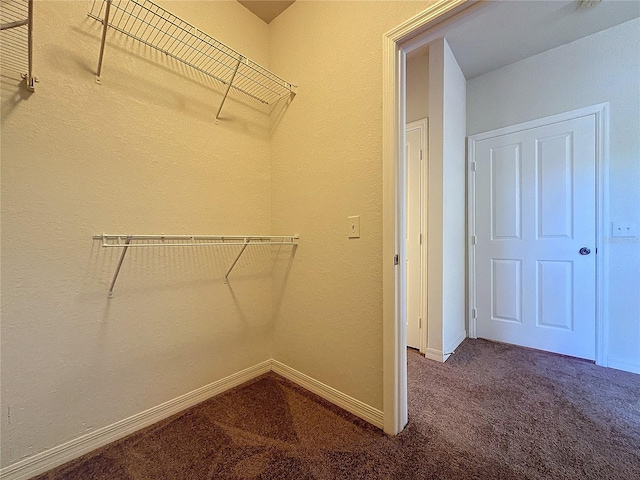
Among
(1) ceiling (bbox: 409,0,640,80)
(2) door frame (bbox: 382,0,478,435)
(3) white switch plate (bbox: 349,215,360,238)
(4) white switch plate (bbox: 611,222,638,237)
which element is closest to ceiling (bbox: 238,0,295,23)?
(2) door frame (bbox: 382,0,478,435)

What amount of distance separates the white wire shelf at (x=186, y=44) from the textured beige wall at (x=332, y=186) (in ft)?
0.65

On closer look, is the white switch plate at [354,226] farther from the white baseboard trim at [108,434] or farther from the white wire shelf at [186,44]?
the white baseboard trim at [108,434]

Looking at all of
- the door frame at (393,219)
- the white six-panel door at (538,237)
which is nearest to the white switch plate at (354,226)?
the door frame at (393,219)

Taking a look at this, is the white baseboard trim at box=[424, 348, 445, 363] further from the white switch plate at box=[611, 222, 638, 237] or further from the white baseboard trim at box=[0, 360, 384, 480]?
the white switch plate at box=[611, 222, 638, 237]

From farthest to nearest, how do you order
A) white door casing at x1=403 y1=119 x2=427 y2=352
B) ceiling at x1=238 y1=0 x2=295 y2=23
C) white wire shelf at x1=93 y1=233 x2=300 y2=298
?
white door casing at x1=403 y1=119 x2=427 y2=352, ceiling at x1=238 y1=0 x2=295 y2=23, white wire shelf at x1=93 y1=233 x2=300 y2=298

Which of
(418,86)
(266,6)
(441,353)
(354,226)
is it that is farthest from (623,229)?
(266,6)

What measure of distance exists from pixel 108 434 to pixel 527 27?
12.6 feet

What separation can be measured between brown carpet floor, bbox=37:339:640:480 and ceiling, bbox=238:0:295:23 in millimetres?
2628

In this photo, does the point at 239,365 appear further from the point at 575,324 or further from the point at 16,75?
the point at 575,324

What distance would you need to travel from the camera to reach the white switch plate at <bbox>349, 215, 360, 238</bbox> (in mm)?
1450

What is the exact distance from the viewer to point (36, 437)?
1102mm

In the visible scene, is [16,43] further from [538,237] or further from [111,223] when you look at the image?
[538,237]

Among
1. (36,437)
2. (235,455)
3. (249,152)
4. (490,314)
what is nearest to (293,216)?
(249,152)

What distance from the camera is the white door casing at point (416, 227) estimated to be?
233cm
